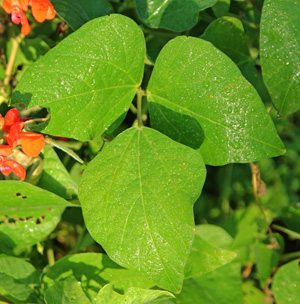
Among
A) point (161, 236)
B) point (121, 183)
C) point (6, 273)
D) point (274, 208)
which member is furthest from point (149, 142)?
point (274, 208)

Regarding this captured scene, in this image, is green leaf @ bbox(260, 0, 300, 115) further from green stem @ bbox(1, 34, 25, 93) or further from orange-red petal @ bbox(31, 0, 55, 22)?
green stem @ bbox(1, 34, 25, 93)

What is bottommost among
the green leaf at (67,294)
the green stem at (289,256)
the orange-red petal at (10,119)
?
the green stem at (289,256)

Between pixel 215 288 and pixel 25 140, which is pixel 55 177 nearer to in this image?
Answer: pixel 25 140

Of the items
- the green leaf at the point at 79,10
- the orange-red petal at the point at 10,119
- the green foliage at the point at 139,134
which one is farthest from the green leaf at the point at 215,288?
the green leaf at the point at 79,10

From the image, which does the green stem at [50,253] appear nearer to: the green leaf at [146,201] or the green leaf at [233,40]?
→ the green leaf at [146,201]

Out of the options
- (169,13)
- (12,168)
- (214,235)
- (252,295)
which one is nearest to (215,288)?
(214,235)

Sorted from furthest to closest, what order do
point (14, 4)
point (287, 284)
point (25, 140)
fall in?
1. point (287, 284)
2. point (14, 4)
3. point (25, 140)
